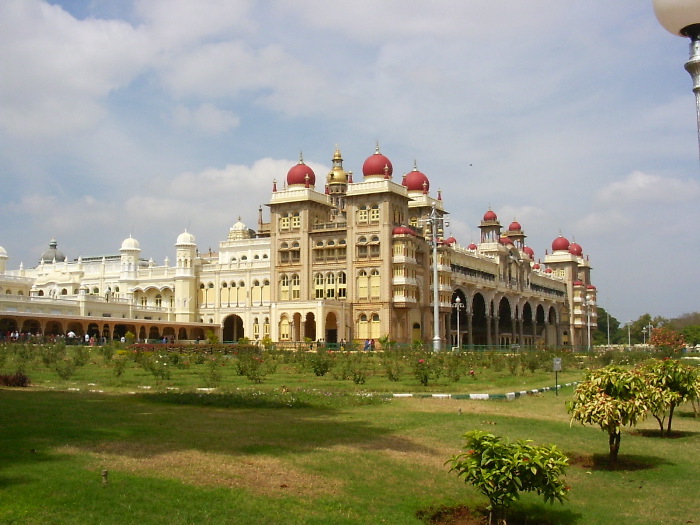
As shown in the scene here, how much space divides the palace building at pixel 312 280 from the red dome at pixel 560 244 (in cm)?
1436

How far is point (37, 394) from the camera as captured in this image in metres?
19.7

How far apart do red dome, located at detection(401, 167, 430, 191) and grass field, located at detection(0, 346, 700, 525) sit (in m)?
52.8

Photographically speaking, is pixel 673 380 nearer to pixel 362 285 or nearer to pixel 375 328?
pixel 375 328

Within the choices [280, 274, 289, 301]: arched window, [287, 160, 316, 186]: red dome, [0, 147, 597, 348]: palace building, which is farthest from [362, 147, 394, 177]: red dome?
[280, 274, 289, 301]: arched window

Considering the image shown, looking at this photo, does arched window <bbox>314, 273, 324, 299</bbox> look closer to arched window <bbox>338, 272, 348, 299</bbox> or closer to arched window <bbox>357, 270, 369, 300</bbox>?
arched window <bbox>338, 272, 348, 299</bbox>

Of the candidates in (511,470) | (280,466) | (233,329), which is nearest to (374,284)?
(233,329)

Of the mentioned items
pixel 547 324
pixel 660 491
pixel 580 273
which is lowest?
pixel 660 491

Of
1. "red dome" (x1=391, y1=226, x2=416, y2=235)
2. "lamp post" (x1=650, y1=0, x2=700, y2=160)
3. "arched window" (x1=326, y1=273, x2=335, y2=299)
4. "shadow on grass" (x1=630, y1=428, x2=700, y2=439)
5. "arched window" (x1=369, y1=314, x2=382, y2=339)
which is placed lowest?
"shadow on grass" (x1=630, y1=428, x2=700, y2=439)

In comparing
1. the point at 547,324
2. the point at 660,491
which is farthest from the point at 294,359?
the point at 547,324

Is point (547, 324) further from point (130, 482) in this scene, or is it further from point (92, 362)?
point (130, 482)

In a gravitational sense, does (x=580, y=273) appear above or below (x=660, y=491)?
above

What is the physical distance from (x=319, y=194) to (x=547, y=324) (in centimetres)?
4403

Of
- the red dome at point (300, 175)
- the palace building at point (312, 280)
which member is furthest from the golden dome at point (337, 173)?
the red dome at point (300, 175)

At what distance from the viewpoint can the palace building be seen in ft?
204
